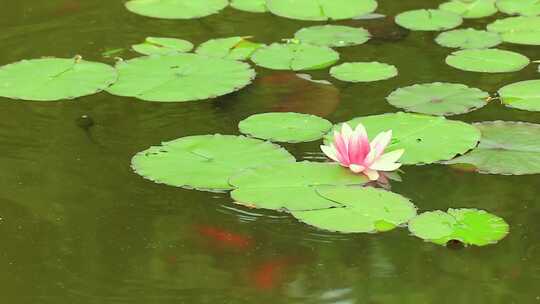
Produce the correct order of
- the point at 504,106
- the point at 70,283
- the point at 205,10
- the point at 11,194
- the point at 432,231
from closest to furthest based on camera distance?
the point at 70,283 → the point at 432,231 → the point at 11,194 → the point at 504,106 → the point at 205,10

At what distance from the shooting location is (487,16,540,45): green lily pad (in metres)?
3.65

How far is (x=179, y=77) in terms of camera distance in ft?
10.9

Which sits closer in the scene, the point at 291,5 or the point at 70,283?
the point at 70,283

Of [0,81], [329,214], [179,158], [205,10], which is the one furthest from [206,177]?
[205,10]

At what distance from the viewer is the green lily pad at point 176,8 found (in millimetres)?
3963

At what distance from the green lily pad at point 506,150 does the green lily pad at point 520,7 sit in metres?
1.10

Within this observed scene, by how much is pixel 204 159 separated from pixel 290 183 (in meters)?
0.27

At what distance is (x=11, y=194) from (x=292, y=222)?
2.34 feet

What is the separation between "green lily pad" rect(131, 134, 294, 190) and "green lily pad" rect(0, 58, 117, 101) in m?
0.51

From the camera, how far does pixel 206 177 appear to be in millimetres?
2652

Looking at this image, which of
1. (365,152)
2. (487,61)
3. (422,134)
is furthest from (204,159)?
(487,61)

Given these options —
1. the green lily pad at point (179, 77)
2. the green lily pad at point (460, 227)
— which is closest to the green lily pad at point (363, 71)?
the green lily pad at point (179, 77)

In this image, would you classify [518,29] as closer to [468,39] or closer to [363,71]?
[468,39]

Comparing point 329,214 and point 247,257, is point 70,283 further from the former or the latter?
point 329,214
